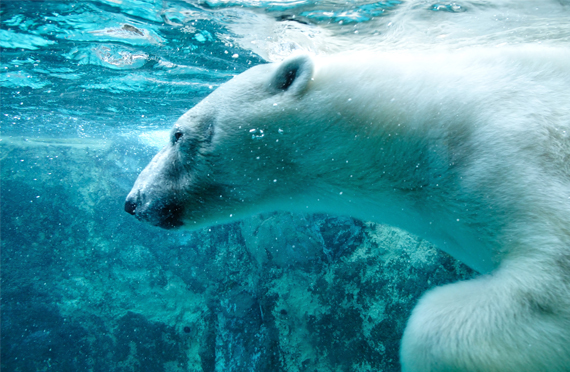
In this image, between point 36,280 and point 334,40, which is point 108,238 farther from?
point 334,40

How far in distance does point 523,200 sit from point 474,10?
3.22 metres

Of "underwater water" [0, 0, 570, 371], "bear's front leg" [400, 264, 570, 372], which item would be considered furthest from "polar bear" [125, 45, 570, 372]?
"underwater water" [0, 0, 570, 371]

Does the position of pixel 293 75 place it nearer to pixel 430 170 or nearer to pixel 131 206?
pixel 430 170

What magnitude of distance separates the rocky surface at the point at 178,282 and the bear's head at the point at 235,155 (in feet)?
18.2

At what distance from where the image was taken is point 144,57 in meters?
7.66

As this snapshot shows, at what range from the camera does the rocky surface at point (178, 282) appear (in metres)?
7.03

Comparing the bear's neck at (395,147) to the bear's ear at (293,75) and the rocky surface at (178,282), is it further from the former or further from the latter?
the rocky surface at (178,282)

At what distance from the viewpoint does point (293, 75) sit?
2.11m

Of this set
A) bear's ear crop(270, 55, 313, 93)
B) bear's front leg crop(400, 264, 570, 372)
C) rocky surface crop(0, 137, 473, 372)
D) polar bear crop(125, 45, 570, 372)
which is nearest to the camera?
bear's front leg crop(400, 264, 570, 372)

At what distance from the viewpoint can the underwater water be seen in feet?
15.3

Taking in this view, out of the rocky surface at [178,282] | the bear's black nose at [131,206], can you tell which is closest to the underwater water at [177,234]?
the rocky surface at [178,282]

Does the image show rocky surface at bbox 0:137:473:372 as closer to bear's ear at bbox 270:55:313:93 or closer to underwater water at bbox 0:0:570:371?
underwater water at bbox 0:0:570:371

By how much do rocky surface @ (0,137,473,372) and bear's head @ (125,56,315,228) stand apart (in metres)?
5.56

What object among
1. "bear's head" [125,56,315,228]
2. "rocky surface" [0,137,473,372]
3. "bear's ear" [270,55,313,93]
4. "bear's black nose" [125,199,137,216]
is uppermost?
"bear's ear" [270,55,313,93]
